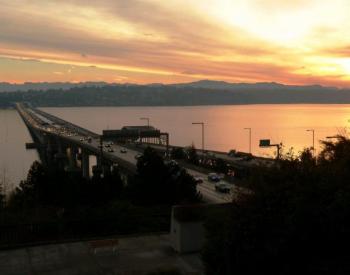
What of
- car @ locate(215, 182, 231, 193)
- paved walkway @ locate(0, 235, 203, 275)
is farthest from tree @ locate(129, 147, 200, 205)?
car @ locate(215, 182, 231, 193)

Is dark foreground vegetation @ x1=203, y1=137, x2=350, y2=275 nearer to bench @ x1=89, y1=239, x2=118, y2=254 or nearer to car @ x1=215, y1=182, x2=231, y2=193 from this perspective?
bench @ x1=89, y1=239, x2=118, y2=254

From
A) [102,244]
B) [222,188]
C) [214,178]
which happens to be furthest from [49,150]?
[102,244]

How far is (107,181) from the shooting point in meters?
24.1

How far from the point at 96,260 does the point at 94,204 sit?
360 inches

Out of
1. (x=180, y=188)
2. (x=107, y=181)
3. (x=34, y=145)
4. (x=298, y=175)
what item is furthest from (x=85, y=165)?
(x=298, y=175)

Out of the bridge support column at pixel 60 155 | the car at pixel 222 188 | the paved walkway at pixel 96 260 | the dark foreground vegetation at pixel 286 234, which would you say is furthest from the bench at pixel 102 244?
the bridge support column at pixel 60 155

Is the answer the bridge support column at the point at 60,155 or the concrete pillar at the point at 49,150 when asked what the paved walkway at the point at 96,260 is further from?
the concrete pillar at the point at 49,150

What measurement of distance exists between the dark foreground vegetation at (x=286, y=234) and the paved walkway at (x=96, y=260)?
1.88m


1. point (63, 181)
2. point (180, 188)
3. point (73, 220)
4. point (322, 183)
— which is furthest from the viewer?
point (63, 181)

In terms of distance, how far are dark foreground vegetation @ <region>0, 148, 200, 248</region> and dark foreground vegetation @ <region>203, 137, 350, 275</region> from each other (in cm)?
441

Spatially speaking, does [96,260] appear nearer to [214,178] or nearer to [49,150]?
[214,178]

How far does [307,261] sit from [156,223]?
216 inches

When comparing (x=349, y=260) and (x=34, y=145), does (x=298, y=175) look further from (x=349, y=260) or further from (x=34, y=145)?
(x=34, y=145)

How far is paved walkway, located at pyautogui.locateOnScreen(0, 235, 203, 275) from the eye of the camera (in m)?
8.44
